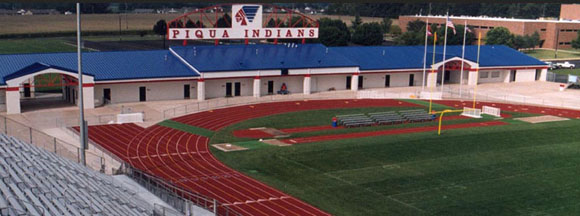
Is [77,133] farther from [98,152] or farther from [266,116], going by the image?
[266,116]

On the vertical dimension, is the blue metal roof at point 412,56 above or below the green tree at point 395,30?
below

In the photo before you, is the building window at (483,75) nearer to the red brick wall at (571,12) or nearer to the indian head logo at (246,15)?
the indian head logo at (246,15)

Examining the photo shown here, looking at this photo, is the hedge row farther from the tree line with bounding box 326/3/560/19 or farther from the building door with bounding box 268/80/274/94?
the building door with bounding box 268/80/274/94

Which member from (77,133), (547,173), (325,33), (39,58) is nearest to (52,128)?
(77,133)

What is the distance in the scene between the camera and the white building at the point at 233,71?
48.7m

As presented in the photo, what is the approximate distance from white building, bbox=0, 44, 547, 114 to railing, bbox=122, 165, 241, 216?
23.0m

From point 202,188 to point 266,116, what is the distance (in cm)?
1945

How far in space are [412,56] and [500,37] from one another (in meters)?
45.5

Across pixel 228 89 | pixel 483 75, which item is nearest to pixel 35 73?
pixel 228 89

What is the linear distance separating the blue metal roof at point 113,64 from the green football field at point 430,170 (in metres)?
12.3

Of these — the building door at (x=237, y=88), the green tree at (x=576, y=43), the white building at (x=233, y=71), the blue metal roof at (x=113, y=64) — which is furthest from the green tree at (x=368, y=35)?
the blue metal roof at (x=113, y=64)

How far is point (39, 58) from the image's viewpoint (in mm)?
50625

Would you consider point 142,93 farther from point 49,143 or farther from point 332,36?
point 332,36

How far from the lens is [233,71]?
178 feet
